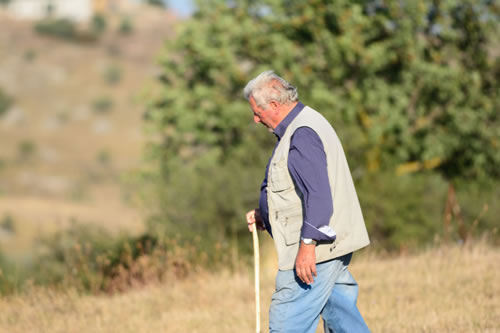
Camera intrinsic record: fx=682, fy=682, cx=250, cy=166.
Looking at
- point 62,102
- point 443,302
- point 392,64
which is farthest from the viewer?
point 62,102

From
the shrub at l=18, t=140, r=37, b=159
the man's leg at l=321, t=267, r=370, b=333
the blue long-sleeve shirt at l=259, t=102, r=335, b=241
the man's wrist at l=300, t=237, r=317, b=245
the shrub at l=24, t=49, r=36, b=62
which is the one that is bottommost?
the shrub at l=18, t=140, r=37, b=159

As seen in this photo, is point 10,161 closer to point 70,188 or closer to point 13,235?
point 70,188

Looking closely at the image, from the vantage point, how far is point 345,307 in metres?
3.92

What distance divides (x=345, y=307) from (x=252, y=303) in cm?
300

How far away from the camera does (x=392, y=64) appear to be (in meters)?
16.6

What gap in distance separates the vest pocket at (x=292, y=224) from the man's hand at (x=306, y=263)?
0.12 meters

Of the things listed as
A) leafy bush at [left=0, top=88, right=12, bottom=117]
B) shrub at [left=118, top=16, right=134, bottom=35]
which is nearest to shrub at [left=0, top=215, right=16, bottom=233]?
leafy bush at [left=0, top=88, right=12, bottom=117]

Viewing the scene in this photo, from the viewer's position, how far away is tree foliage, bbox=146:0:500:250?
1561 centimetres

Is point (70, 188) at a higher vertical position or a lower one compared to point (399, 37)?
lower

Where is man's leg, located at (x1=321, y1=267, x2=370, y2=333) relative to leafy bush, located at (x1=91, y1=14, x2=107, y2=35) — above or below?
below

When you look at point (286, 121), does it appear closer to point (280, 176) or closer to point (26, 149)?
point (280, 176)

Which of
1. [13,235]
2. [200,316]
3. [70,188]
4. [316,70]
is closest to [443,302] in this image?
[200,316]

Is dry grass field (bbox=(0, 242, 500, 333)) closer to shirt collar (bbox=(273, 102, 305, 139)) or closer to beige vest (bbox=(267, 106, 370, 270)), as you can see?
beige vest (bbox=(267, 106, 370, 270))

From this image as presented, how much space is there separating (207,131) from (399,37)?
17.5ft
